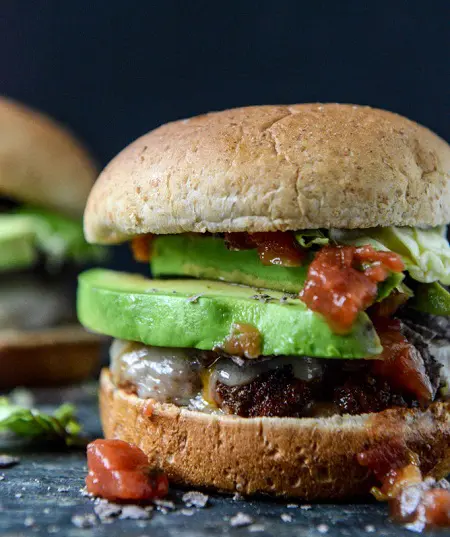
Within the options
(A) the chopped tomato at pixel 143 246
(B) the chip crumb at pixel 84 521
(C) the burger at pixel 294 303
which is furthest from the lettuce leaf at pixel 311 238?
(B) the chip crumb at pixel 84 521

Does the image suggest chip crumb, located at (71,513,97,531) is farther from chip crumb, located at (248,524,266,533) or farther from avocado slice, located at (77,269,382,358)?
avocado slice, located at (77,269,382,358)

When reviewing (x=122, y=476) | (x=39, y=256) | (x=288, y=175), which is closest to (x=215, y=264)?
(x=288, y=175)

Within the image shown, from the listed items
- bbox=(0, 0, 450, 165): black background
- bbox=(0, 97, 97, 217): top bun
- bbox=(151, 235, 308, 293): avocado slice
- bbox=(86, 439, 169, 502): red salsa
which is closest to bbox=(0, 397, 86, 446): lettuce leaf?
bbox=(86, 439, 169, 502): red salsa

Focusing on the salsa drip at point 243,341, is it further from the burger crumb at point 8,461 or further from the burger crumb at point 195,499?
the burger crumb at point 8,461

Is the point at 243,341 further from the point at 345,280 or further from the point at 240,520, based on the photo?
the point at 240,520

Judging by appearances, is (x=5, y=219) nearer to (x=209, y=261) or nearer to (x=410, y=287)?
(x=209, y=261)

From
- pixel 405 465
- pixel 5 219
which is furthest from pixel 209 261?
pixel 5 219
